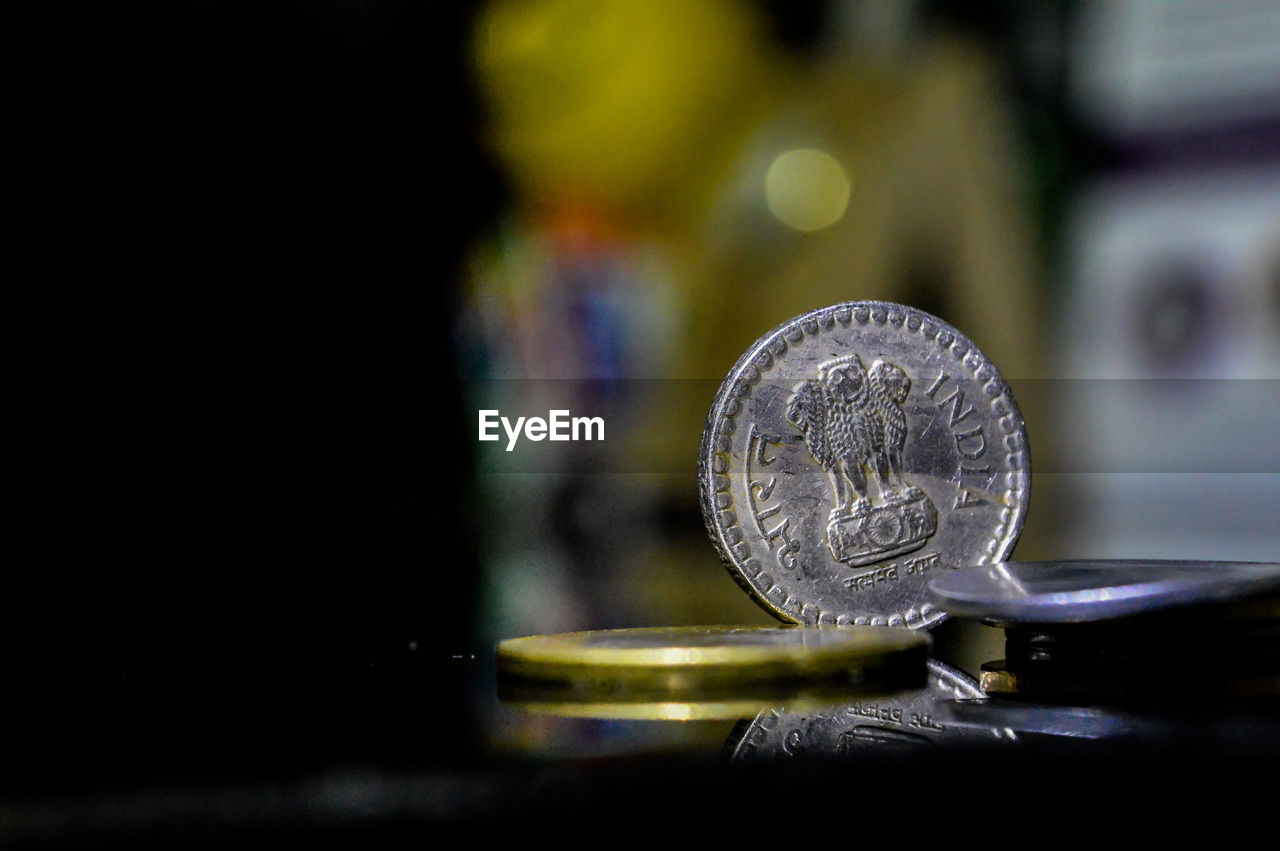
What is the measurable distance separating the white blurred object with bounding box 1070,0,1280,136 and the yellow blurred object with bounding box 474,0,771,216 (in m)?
0.41

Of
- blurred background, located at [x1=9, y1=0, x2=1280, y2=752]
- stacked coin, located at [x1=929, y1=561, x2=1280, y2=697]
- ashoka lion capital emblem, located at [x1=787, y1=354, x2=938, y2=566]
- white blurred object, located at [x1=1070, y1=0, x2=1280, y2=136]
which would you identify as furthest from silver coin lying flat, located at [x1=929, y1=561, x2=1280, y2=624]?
white blurred object, located at [x1=1070, y1=0, x2=1280, y2=136]

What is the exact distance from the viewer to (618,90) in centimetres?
143

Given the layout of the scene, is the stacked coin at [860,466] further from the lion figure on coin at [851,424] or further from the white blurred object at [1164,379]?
the white blurred object at [1164,379]

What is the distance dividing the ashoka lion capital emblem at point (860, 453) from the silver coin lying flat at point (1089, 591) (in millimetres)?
150

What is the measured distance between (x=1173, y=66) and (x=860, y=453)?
694mm

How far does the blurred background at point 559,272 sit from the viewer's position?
135cm

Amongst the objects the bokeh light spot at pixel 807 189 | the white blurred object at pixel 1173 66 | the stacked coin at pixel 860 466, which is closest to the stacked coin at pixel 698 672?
the stacked coin at pixel 860 466

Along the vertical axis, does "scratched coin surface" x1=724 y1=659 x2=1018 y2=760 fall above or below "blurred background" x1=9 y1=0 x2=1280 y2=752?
below

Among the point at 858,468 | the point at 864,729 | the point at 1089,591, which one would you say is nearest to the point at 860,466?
the point at 858,468

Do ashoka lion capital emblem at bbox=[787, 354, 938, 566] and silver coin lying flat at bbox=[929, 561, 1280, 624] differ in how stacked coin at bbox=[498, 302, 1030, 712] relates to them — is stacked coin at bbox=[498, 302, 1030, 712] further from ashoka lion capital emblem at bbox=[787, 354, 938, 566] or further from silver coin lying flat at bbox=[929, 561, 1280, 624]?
silver coin lying flat at bbox=[929, 561, 1280, 624]

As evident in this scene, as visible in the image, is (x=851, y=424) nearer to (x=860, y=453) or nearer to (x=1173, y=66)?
(x=860, y=453)

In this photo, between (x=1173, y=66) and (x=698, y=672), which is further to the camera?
(x=1173, y=66)

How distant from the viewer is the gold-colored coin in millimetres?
859

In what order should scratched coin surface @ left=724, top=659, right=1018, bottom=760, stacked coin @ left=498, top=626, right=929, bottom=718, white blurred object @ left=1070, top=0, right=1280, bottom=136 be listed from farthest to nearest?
white blurred object @ left=1070, top=0, right=1280, bottom=136 < stacked coin @ left=498, top=626, right=929, bottom=718 < scratched coin surface @ left=724, top=659, right=1018, bottom=760
